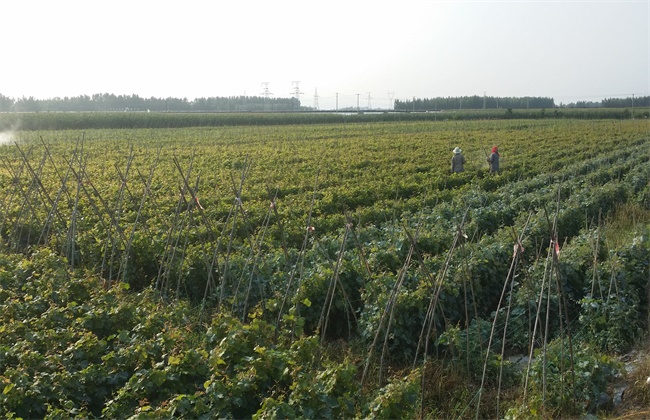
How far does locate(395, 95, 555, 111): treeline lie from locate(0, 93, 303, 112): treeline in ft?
75.2

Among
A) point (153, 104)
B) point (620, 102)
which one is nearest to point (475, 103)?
point (620, 102)

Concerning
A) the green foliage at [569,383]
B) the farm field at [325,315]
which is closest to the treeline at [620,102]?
the farm field at [325,315]

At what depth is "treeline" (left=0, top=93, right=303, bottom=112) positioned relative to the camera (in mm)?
91500

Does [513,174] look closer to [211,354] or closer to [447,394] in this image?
[447,394]

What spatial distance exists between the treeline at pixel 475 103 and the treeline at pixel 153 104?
22918 millimetres

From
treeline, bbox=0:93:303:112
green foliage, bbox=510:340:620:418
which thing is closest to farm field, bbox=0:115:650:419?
green foliage, bbox=510:340:620:418

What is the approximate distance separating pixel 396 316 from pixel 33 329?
3.39 m

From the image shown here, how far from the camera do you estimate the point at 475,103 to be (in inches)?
4441

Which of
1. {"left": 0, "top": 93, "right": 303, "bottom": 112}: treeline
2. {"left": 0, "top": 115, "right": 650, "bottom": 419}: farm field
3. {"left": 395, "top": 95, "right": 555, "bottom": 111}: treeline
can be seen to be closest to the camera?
{"left": 0, "top": 115, "right": 650, "bottom": 419}: farm field

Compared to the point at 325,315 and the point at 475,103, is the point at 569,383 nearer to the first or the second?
the point at 325,315

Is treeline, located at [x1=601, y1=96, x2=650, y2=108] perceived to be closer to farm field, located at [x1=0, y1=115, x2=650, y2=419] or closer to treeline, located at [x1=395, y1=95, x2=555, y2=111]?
treeline, located at [x1=395, y1=95, x2=555, y2=111]

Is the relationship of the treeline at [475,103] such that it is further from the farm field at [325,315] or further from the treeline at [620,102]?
the farm field at [325,315]

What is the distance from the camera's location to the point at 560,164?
70.6ft

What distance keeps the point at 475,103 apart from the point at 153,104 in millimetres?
55880
